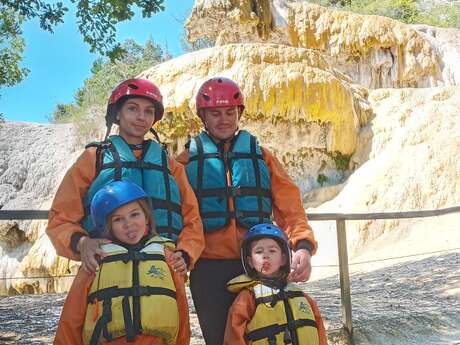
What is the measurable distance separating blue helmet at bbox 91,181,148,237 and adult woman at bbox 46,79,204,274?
9cm

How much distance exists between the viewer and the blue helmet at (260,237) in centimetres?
221

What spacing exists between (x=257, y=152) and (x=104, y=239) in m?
0.85

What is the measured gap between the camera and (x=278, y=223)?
251 centimetres

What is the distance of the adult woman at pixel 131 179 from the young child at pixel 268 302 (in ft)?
0.82

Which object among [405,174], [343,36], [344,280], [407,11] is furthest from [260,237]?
[407,11]

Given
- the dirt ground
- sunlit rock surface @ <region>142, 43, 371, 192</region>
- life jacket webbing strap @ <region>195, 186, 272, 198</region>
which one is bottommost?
the dirt ground

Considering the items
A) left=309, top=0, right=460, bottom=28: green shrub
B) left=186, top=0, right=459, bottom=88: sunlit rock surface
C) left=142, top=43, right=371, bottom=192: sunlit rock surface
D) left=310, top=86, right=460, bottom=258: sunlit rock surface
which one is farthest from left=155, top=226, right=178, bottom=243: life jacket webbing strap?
left=309, top=0, right=460, bottom=28: green shrub

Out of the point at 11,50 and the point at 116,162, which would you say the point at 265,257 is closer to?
the point at 116,162

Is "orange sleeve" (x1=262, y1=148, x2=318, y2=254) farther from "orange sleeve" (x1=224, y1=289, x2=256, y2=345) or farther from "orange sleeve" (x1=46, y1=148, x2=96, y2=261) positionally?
"orange sleeve" (x1=46, y1=148, x2=96, y2=261)

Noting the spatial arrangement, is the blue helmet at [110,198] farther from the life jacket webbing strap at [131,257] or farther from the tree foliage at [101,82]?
the tree foliage at [101,82]

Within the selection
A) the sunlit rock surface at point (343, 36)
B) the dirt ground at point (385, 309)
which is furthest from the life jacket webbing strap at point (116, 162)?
the sunlit rock surface at point (343, 36)

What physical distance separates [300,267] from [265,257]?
16cm

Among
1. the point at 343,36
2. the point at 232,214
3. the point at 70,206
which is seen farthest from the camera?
the point at 343,36

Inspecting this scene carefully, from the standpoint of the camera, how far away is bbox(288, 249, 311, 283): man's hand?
2.23m
